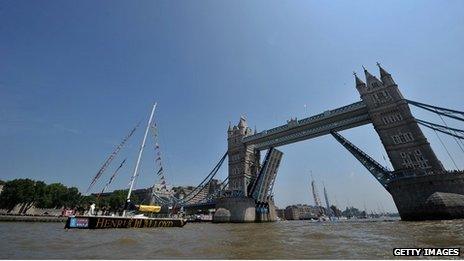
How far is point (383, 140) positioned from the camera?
46250 mm

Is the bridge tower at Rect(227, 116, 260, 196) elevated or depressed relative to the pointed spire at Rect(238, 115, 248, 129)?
depressed

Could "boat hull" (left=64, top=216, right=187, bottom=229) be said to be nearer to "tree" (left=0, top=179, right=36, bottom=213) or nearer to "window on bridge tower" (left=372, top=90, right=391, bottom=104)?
"window on bridge tower" (left=372, top=90, right=391, bottom=104)

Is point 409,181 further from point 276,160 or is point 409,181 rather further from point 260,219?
point 260,219

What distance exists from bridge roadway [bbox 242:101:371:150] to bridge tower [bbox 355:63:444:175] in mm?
3216

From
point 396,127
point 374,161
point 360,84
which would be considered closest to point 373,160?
point 374,161

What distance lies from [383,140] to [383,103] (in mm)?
6911

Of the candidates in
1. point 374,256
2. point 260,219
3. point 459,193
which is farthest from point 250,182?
point 374,256

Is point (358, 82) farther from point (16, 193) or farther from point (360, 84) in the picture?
point (16, 193)

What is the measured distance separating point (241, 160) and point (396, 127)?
40241mm

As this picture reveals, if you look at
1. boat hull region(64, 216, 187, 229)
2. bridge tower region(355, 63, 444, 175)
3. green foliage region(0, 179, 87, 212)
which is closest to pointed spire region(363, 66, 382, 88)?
bridge tower region(355, 63, 444, 175)

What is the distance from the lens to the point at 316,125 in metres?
60.4

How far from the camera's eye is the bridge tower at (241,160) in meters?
73.3

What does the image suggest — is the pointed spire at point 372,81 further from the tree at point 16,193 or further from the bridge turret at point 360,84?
the tree at point 16,193

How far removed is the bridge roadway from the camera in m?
53.4
